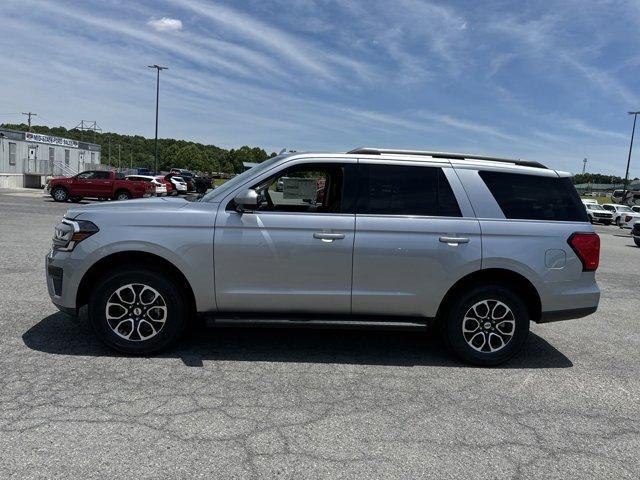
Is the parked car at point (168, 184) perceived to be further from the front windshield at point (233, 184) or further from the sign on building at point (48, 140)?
the front windshield at point (233, 184)

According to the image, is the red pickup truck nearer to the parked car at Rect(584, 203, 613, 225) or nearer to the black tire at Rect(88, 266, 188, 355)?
the black tire at Rect(88, 266, 188, 355)

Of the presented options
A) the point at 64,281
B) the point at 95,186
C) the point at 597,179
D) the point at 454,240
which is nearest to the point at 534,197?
the point at 454,240

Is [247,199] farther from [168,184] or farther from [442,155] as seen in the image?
[168,184]

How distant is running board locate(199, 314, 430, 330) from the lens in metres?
4.32

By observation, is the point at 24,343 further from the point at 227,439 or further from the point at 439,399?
the point at 439,399

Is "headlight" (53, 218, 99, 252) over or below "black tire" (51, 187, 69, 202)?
over

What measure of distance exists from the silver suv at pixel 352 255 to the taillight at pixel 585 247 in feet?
0.04

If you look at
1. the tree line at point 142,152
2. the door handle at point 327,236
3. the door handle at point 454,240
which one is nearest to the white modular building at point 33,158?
the door handle at point 327,236

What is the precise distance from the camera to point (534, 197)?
4703mm

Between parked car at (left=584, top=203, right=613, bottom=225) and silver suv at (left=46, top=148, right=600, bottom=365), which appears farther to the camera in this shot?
parked car at (left=584, top=203, right=613, bottom=225)

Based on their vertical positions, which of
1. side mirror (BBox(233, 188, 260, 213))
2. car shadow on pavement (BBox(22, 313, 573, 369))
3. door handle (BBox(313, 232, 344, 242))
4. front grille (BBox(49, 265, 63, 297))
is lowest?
car shadow on pavement (BBox(22, 313, 573, 369))

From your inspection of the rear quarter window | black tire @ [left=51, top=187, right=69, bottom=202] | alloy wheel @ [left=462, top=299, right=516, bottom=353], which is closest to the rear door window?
the rear quarter window

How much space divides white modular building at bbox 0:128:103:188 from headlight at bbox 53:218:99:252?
125ft

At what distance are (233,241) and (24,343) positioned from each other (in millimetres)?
2177
